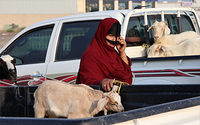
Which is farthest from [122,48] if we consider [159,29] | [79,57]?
[159,29]

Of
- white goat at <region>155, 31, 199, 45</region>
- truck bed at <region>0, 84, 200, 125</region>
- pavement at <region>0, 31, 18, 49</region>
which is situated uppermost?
white goat at <region>155, 31, 199, 45</region>

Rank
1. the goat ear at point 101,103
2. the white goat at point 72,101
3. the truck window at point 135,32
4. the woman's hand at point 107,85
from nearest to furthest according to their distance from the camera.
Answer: the goat ear at point 101,103
the white goat at point 72,101
the woman's hand at point 107,85
the truck window at point 135,32

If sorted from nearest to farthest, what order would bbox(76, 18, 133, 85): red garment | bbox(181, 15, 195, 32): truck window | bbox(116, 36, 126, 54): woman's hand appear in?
bbox(76, 18, 133, 85): red garment
bbox(116, 36, 126, 54): woman's hand
bbox(181, 15, 195, 32): truck window

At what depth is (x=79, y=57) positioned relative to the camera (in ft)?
14.1

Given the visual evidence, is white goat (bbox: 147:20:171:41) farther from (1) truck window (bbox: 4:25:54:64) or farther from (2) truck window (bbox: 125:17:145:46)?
(1) truck window (bbox: 4:25:54:64)

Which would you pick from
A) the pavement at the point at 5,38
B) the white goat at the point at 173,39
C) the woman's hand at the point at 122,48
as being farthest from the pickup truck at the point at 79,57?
the pavement at the point at 5,38

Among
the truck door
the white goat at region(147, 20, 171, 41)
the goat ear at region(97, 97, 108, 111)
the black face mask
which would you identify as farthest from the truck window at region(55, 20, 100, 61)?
the goat ear at region(97, 97, 108, 111)

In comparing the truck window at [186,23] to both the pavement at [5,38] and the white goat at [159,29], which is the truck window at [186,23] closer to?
the white goat at [159,29]

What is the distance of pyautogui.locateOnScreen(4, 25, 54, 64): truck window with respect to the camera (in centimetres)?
461

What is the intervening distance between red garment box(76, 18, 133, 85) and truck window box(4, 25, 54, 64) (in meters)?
A: 1.81

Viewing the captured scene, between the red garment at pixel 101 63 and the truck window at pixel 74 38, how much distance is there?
4.53 ft

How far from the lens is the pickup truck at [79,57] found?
8.53 feet

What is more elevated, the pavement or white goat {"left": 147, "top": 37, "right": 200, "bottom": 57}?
white goat {"left": 147, "top": 37, "right": 200, "bottom": 57}

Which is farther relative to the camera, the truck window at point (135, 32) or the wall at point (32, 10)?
the wall at point (32, 10)
